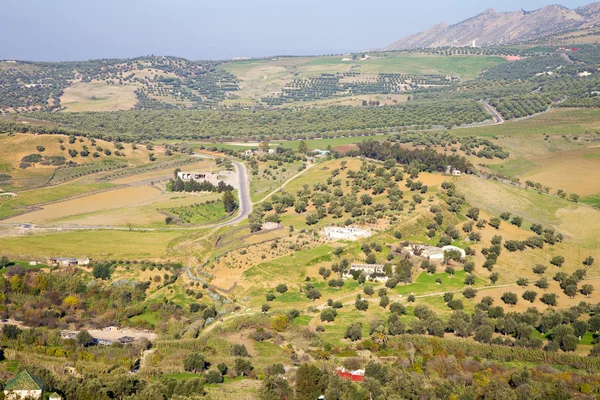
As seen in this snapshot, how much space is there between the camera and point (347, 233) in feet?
262

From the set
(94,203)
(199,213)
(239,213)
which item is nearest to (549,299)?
(239,213)

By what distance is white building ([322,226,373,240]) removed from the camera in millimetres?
79562

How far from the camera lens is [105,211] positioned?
97.4m

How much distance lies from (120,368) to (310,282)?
2532 centimetres

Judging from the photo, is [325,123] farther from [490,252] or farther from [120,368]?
[120,368]

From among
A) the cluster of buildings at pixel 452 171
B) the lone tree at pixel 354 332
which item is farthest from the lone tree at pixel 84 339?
the cluster of buildings at pixel 452 171

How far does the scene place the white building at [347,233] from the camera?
79.6 meters

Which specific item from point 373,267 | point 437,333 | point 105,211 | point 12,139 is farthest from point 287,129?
point 437,333

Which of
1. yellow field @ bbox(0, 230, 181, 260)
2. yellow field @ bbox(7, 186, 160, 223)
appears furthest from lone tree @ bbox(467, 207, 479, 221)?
yellow field @ bbox(7, 186, 160, 223)

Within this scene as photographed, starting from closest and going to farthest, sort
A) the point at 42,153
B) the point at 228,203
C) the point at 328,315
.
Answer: the point at 328,315 → the point at 228,203 → the point at 42,153

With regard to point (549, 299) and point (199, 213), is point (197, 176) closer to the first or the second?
point (199, 213)

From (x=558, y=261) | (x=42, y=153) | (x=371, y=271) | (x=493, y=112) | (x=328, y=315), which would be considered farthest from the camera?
(x=493, y=112)

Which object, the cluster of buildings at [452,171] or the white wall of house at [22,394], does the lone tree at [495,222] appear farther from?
the white wall of house at [22,394]

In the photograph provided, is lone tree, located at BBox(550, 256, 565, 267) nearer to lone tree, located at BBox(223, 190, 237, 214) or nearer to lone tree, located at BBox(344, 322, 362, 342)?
lone tree, located at BBox(344, 322, 362, 342)
